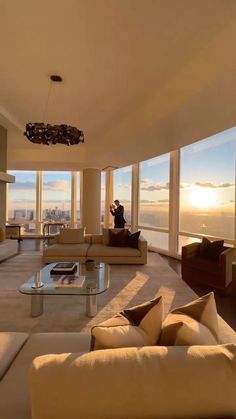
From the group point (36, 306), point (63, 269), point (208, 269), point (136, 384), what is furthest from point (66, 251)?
point (136, 384)

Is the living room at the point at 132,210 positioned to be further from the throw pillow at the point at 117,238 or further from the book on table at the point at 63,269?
the book on table at the point at 63,269

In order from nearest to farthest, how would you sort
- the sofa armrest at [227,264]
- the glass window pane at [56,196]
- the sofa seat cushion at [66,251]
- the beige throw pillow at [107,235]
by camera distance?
the sofa armrest at [227,264], the sofa seat cushion at [66,251], the beige throw pillow at [107,235], the glass window pane at [56,196]

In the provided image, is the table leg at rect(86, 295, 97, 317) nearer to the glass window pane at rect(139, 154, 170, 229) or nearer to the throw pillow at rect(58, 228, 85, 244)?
the throw pillow at rect(58, 228, 85, 244)

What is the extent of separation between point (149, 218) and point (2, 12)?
21.7ft

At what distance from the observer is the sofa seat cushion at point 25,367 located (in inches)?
44.5

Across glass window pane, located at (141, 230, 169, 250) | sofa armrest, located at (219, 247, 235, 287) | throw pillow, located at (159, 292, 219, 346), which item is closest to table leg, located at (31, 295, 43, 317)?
throw pillow, located at (159, 292, 219, 346)

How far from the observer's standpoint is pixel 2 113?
5.36 m

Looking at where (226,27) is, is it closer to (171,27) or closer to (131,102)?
(171,27)

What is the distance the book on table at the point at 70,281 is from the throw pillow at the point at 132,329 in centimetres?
191

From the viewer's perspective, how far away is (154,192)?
26.7 feet

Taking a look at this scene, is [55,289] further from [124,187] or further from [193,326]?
[124,187]

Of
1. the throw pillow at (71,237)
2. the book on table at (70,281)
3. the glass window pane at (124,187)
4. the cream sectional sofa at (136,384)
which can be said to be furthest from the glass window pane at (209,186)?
the cream sectional sofa at (136,384)

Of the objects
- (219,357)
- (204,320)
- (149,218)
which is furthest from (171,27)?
(149,218)

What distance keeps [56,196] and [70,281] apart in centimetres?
837
